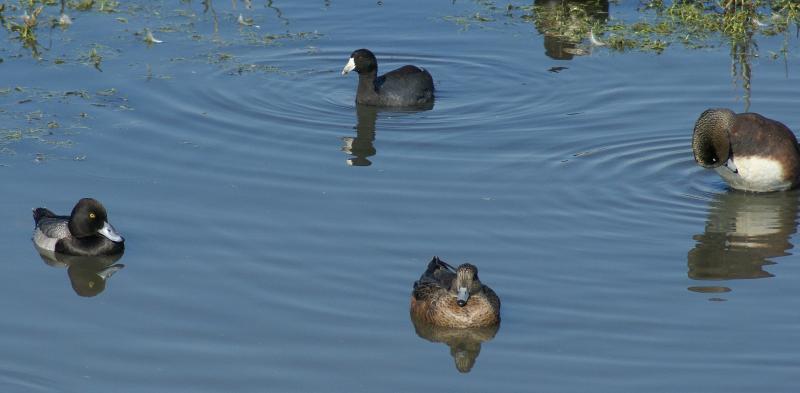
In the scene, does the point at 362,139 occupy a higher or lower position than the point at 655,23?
lower

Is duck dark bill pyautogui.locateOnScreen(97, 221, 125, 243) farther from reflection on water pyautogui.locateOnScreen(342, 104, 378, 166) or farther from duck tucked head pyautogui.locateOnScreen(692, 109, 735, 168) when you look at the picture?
duck tucked head pyautogui.locateOnScreen(692, 109, 735, 168)

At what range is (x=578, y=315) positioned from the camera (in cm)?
1033

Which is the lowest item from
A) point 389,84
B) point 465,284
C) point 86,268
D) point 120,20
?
point 86,268

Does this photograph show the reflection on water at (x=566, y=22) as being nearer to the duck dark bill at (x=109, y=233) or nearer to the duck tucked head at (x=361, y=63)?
the duck tucked head at (x=361, y=63)

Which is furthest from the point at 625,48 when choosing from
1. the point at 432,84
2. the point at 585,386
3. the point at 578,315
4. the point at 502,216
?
the point at 585,386

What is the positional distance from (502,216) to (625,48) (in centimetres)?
569

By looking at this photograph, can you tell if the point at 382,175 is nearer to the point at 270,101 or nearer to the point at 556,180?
the point at 556,180

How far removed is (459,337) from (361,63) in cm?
645

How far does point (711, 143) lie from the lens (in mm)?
12766

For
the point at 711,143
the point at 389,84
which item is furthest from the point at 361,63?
the point at 711,143

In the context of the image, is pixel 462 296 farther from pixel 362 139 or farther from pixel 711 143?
pixel 362 139

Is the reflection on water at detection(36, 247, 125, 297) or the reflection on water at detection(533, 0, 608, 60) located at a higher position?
the reflection on water at detection(533, 0, 608, 60)

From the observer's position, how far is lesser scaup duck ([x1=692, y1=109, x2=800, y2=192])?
12.8 meters

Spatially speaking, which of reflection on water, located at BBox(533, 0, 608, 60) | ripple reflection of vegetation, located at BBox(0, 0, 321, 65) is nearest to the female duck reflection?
ripple reflection of vegetation, located at BBox(0, 0, 321, 65)
